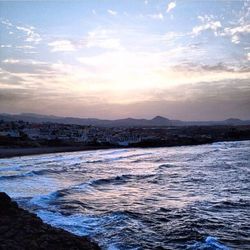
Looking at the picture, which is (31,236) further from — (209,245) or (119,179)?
(119,179)

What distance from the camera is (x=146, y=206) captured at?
1830cm

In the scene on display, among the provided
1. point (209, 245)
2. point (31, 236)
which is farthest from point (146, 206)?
point (31, 236)

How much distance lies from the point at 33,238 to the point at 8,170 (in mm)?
23871

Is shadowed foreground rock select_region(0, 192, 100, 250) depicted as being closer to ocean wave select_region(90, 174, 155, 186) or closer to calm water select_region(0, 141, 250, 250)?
calm water select_region(0, 141, 250, 250)

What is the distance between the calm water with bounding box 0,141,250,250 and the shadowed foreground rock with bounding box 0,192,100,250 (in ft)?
5.10

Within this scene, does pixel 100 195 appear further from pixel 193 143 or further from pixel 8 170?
pixel 193 143

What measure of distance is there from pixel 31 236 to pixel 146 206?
321 inches

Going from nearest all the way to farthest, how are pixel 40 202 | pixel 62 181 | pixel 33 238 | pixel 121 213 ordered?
pixel 33 238, pixel 121 213, pixel 40 202, pixel 62 181

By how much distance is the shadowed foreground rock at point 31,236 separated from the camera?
10258mm

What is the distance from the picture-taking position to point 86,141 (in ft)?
242

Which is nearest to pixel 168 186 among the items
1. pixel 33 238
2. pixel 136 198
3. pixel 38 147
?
pixel 136 198

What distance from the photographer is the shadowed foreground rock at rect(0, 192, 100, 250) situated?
404 inches

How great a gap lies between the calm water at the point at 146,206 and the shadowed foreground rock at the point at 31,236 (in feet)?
5.10

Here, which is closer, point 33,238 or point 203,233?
point 33,238
